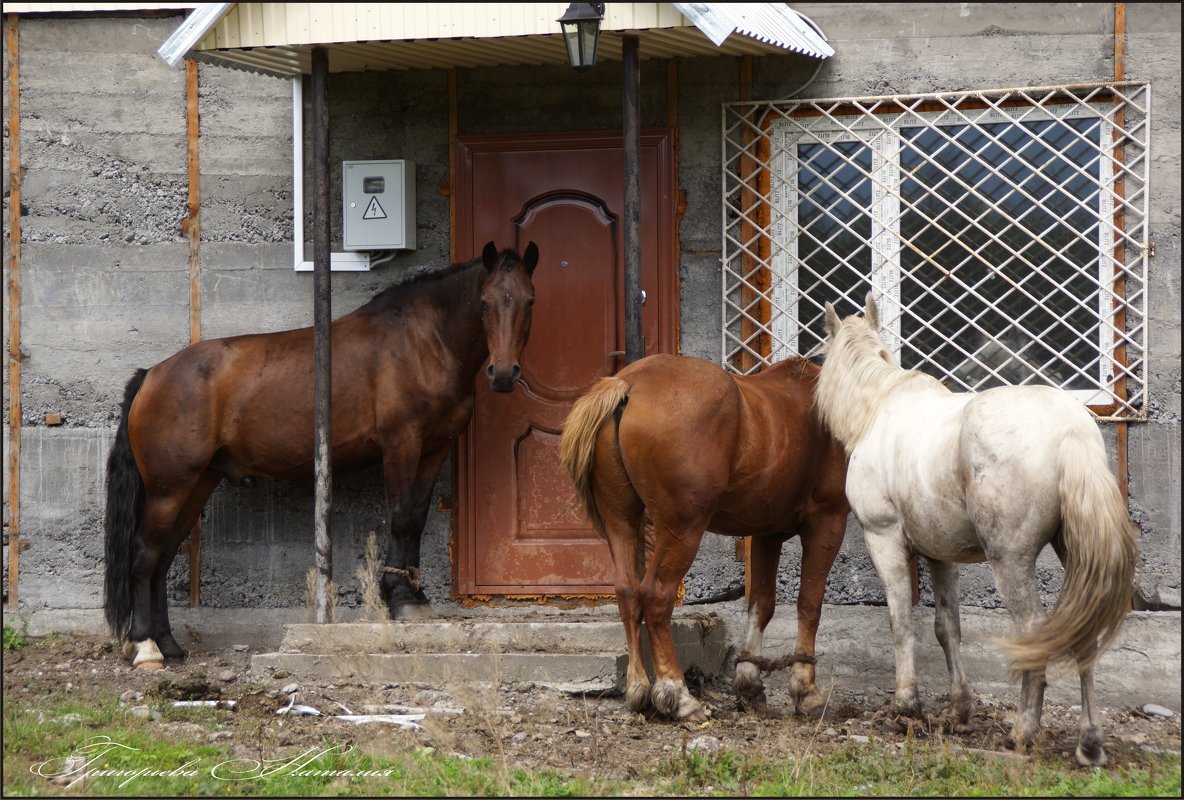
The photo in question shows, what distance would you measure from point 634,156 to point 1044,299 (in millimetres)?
2447

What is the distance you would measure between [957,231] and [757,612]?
8.22ft

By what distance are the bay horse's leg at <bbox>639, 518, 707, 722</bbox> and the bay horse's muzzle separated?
1254 mm

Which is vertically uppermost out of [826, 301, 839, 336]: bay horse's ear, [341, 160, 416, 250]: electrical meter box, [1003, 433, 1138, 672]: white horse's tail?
[341, 160, 416, 250]: electrical meter box

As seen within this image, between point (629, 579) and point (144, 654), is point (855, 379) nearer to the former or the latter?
point (629, 579)

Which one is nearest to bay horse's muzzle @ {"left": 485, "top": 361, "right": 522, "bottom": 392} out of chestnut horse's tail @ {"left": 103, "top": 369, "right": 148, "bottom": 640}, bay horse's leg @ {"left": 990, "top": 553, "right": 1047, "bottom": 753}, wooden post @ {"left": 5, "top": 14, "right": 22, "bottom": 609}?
chestnut horse's tail @ {"left": 103, "top": 369, "right": 148, "bottom": 640}

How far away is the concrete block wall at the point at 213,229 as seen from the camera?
287 inches

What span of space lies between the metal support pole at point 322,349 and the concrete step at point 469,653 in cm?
39

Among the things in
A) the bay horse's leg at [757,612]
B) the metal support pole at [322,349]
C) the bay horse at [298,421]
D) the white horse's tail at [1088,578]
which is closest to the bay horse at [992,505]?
the white horse's tail at [1088,578]

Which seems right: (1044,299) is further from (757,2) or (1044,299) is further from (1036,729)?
(1036,729)

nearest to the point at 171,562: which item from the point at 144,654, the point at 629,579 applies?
the point at 144,654

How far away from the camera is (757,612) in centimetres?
613

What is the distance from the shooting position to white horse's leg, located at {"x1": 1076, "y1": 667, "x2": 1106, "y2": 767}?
471 cm

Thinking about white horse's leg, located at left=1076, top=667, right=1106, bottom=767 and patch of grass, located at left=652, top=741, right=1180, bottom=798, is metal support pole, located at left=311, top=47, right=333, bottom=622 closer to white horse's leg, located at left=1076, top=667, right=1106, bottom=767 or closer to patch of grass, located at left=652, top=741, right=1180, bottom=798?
patch of grass, located at left=652, top=741, right=1180, bottom=798

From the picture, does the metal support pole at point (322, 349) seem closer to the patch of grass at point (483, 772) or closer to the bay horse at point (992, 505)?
the patch of grass at point (483, 772)
